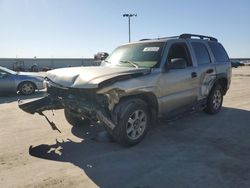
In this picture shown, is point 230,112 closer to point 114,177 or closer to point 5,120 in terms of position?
point 114,177

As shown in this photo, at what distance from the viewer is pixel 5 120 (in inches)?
320

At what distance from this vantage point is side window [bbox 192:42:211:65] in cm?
762

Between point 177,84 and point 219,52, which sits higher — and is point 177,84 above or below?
below

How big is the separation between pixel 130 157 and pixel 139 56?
2.41 m

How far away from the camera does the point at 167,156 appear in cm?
531

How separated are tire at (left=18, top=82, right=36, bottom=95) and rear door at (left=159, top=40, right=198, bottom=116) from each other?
27.6 ft

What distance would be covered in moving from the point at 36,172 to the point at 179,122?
3996 mm

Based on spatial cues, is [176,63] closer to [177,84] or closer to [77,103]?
[177,84]

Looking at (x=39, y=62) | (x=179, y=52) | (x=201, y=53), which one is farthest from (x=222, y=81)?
(x=39, y=62)

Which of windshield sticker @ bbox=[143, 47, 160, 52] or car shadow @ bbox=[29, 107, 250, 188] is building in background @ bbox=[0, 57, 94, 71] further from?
car shadow @ bbox=[29, 107, 250, 188]

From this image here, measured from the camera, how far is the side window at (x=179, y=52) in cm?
672

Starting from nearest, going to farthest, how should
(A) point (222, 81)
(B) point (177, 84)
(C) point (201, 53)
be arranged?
(B) point (177, 84) < (C) point (201, 53) < (A) point (222, 81)

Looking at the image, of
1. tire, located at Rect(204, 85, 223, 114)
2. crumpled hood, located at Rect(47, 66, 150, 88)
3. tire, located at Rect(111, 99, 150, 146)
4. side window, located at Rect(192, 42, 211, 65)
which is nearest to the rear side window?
side window, located at Rect(192, 42, 211, 65)

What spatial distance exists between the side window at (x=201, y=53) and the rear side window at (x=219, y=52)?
49cm
